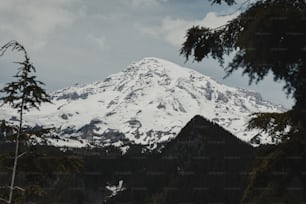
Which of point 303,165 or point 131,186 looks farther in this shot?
point 131,186

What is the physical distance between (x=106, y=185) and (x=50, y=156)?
318 ft

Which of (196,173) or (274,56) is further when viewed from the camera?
(196,173)

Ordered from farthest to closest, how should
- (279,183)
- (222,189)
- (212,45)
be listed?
(222,189)
(279,183)
(212,45)

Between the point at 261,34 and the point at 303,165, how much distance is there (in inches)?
85.5

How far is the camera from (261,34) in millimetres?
5789

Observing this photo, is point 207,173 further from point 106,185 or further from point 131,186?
point 106,185

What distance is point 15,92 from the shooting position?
7.73 meters

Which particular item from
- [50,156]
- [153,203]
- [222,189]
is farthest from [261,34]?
[153,203]

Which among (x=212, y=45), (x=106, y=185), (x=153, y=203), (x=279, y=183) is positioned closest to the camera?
(x=212, y=45)

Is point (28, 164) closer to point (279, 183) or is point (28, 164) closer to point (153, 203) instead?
point (279, 183)

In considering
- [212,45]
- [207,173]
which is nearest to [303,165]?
[212,45]

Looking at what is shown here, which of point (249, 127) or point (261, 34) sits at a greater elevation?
point (261, 34)

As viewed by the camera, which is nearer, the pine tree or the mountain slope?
the pine tree

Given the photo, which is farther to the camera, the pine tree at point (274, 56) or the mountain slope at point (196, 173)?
the mountain slope at point (196, 173)
